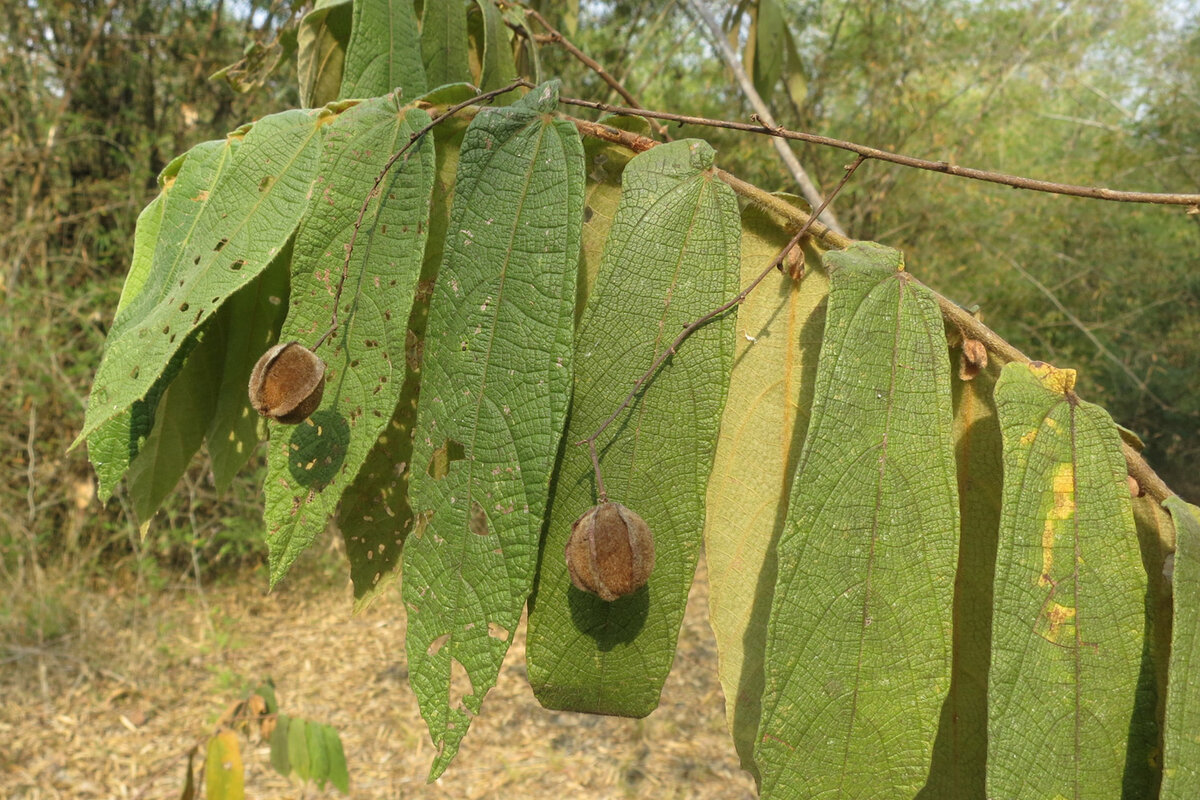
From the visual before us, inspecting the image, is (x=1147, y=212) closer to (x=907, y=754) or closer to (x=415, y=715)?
(x=415, y=715)

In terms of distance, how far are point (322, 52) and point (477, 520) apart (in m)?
0.88

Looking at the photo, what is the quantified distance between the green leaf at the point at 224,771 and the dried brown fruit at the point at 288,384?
1.53 meters

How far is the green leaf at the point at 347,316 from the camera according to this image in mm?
629

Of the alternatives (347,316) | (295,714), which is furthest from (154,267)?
(295,714)

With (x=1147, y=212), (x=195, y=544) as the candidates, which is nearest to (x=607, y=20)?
(x=195, y=544)

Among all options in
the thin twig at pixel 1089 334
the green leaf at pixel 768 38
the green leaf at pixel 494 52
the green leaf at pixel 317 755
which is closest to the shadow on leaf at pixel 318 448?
the green leaf at pixel 494 52

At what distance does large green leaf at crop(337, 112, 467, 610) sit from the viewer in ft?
2.61

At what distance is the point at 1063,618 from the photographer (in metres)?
0.53

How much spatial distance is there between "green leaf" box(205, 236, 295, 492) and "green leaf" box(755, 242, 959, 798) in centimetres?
55

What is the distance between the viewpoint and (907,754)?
52 cm

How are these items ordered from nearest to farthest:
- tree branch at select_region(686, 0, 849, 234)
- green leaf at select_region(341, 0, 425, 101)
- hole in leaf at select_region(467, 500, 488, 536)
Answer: hole in leaf at select_region(467, 500, 488, 536)
green leaf at select_region(341, 0, 425, 101)
tree branch at select_region(686, 0, 849, 234)

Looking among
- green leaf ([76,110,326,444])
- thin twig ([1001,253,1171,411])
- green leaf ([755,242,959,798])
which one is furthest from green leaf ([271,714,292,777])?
thin twig ([1001,253,1171,411])

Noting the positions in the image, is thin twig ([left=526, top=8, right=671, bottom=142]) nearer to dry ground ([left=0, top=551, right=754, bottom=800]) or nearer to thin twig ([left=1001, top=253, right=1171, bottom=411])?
dry ground ([left=0, top=551, right=754, bottom=800])

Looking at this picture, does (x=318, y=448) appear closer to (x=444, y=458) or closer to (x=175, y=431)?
(x=444, y=458)
